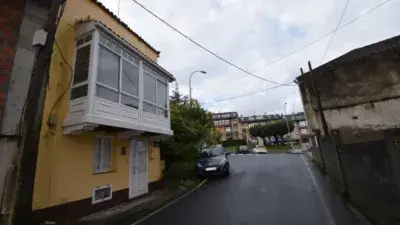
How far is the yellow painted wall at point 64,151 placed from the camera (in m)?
7.36

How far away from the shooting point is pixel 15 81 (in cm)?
676

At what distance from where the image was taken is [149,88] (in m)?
11.7

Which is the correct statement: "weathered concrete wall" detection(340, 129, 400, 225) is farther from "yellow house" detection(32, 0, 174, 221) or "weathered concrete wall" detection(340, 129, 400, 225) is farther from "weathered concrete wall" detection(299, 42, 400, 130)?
"weathered concrete wall" detection(299, 42, 400, 130)

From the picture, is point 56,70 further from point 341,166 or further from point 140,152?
point 341,166

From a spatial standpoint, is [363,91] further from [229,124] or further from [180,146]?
[229,124]

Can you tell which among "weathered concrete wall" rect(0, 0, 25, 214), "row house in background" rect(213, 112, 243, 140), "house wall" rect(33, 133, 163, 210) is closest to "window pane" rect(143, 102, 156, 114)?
"house wall" rect(33, 133, 163, 210)

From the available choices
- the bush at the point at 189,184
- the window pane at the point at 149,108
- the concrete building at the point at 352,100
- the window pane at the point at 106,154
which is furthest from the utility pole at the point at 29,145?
the bush at the point at 189,184

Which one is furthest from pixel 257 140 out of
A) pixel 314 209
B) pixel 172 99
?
pixel 314 209

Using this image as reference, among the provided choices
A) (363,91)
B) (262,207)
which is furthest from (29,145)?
(363,91)

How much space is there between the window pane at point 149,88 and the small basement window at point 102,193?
393 centimetres

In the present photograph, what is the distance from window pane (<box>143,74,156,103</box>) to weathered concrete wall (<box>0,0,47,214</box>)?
4750mm

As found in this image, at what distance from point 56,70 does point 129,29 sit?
474 cm

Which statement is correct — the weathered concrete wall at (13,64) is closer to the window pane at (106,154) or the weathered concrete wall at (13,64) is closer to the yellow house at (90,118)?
the yellow house at (90,118)

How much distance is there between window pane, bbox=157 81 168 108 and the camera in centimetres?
1248
